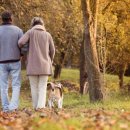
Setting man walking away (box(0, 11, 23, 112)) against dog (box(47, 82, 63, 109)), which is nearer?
man walking away (box(0, 11, 23, 112))

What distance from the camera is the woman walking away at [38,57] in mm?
11906

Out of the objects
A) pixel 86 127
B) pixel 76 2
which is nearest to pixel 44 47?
pixel 86 127

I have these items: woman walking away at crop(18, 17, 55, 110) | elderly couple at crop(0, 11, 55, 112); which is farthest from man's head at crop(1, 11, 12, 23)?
woman walking away at crop(18, 17, 55, 110)

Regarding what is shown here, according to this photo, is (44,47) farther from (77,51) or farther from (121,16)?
(77,51)

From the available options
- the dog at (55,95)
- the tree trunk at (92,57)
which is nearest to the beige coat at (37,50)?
the dog at (55,95)

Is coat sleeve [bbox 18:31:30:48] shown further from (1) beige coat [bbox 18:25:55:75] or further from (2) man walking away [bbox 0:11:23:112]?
(2) man walking away [bbox 0:11:23:112]

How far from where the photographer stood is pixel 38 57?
39.3 ft

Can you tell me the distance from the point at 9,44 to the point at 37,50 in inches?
27.2

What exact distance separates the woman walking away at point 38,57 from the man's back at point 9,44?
0.76 ft

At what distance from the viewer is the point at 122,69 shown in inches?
1162

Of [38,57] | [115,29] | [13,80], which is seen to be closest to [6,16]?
[38,57]

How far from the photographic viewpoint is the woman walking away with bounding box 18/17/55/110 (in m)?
11.9

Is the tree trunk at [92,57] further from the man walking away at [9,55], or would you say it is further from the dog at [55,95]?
the man walking away at [9,55]

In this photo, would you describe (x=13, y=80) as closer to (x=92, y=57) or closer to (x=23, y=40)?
(x=23, y=40)
